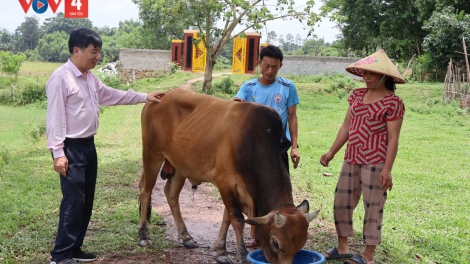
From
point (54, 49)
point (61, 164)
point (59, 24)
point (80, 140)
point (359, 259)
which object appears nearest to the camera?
point (61, 164)

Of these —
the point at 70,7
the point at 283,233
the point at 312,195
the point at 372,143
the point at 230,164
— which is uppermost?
the point at 70,7

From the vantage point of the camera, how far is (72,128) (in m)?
4.64

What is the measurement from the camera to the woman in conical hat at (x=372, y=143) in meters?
4.76

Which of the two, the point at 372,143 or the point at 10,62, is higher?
the point at 372,143

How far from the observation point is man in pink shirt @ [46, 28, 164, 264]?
176 inches

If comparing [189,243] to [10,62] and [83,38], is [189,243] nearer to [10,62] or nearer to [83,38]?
[83,38]

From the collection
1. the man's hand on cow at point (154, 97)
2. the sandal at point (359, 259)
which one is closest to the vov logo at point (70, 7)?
the man's hand on cow at point (154, 97)

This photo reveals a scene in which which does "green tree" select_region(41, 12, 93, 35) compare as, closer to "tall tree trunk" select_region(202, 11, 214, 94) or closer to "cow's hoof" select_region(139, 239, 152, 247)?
"tall tree trunk" select_region(202, 11, 214, 94)

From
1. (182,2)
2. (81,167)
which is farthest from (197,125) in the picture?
(182,2)

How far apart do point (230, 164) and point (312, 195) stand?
3.63 m

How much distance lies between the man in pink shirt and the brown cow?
3.54ft

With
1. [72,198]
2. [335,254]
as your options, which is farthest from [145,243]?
[335,254]

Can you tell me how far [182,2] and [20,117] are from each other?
→ 26.9 feet

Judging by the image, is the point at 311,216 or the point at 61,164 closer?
the point at 311,216
